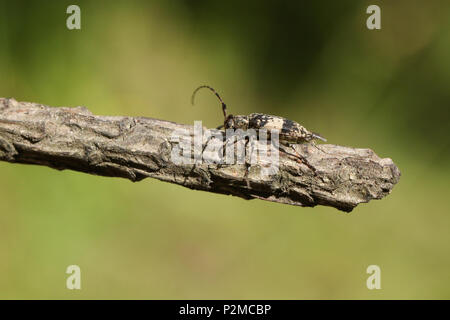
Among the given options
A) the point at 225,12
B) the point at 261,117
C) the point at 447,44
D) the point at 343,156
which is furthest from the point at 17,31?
the point at 447,44

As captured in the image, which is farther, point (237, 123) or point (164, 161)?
point (237, 123)

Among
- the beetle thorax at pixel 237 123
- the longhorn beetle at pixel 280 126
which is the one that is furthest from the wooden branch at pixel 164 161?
the beetle thorax at pixel 237 123

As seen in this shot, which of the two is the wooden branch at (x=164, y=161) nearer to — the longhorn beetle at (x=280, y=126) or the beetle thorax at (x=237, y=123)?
the longhorn beetle at (x=280, y=126)

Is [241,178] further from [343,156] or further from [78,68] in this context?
[78,68]

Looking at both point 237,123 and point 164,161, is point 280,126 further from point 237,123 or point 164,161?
point 164,161

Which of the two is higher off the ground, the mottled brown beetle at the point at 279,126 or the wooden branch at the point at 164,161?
the mottled brown beetle at the point at 279,126

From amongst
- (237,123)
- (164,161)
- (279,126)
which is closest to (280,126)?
(279,126)

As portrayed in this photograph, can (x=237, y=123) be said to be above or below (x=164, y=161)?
above

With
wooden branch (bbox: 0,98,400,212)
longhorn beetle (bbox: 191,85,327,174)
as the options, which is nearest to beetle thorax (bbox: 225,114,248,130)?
longhorn beetle (bbox: 191,85,327,174)
